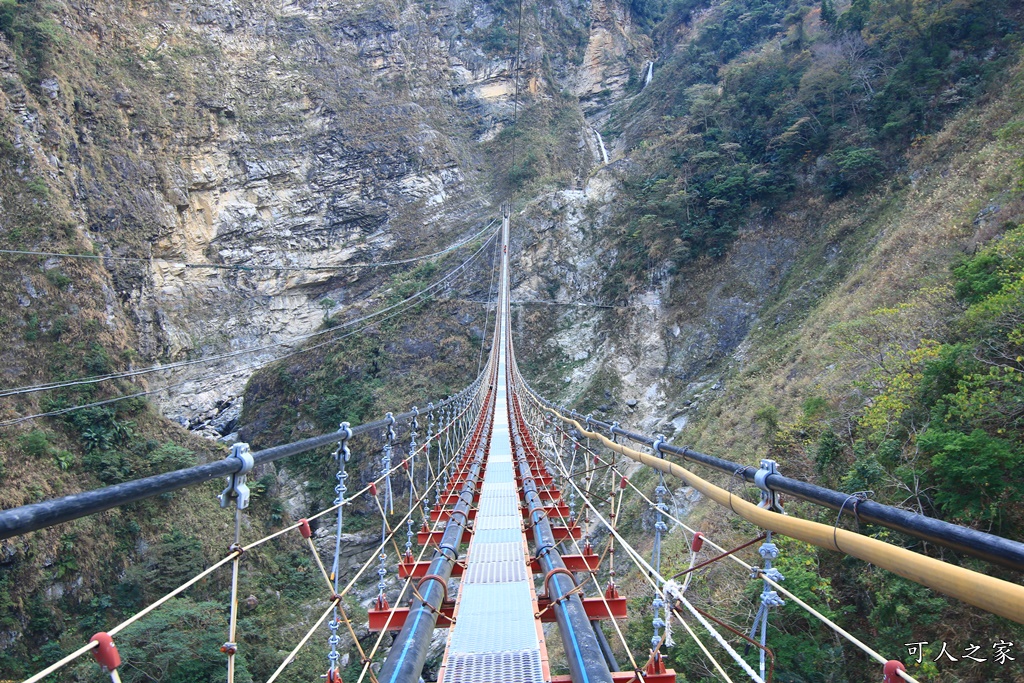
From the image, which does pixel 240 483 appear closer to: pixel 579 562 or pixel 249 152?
pixel 579 562

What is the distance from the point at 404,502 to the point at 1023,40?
15924 mm

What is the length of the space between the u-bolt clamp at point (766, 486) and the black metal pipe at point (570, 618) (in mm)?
794

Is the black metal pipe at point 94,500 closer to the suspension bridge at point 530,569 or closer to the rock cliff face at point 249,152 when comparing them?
the suspension bridge at point 530,569

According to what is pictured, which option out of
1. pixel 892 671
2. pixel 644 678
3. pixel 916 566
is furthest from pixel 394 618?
pixel 916 566

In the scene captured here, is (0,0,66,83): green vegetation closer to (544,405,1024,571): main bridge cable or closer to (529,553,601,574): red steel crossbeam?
(529,553,601,574): red steel crossbeam

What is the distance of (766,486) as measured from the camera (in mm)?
1400

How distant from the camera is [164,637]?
27.1 feet

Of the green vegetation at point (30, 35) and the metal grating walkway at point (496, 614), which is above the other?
the green vegetation at point (30, 35)

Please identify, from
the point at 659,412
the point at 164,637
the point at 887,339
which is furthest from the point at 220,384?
the point at 887,339

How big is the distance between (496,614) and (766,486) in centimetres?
157

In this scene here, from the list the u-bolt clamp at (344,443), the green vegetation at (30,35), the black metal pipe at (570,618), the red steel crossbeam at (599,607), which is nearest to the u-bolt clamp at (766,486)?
the black metal pipe at (570,618)

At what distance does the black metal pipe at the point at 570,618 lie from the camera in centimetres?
181

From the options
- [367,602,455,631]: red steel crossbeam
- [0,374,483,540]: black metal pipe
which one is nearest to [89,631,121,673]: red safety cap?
[0,374,483,540]: black metal pipe

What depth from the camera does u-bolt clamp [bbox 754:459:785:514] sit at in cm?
141
